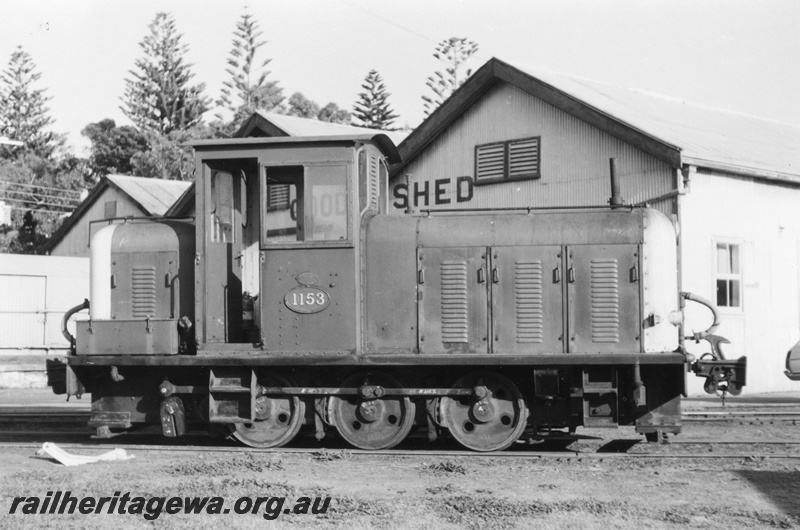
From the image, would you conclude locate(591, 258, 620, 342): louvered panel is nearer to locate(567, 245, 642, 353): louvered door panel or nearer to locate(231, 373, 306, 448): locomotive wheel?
→ locate(567, 245, 642, 353): louvered door panel

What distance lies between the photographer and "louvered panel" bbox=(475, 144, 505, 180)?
1939cm

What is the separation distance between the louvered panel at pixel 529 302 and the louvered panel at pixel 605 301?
56 cm

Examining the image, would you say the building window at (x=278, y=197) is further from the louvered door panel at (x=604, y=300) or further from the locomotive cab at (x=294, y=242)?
the louvered door panel at (x=604, y=300)

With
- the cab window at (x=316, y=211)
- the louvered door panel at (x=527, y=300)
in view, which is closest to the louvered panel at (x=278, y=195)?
the cab window at (x=316, y=211)

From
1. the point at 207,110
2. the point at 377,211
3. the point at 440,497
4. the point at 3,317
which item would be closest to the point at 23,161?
the point at 207,110

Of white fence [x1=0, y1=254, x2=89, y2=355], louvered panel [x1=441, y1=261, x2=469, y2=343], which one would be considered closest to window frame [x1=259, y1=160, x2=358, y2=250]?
louvered panel [x1=441, y1=261, x2=469, y2=343]

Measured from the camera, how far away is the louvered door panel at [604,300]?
9914mm

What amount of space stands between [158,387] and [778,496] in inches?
259

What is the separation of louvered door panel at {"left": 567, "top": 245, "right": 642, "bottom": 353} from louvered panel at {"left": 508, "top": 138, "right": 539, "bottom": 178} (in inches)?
349

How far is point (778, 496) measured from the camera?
7742 millimetres

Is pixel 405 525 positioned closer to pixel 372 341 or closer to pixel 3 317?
pixel 372 341

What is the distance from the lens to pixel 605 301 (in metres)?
9.98

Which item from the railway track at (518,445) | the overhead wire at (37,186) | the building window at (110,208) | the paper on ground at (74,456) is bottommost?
the railway track at (518,445)

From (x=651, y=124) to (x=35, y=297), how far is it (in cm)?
1840
